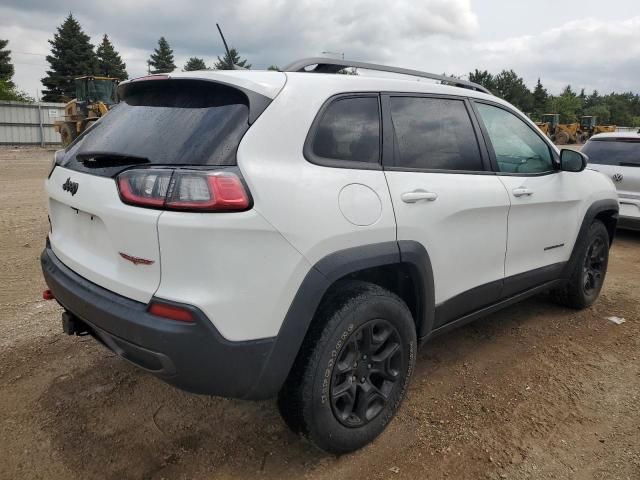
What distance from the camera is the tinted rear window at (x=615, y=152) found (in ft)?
23.2

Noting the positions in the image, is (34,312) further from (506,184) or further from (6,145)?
(6,145)

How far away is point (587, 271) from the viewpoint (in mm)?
4355

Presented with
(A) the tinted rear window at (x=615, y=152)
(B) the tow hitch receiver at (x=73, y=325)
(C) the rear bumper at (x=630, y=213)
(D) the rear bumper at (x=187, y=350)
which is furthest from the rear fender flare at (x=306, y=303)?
(A) the tinted rear window at (x=615, y=152)

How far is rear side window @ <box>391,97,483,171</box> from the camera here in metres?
2.68

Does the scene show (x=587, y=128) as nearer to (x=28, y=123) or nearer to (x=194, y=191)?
(x=28, y=123)

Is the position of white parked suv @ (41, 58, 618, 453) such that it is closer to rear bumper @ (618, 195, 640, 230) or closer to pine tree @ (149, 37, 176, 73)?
rear bumper @ (618, 195, 640, 230)

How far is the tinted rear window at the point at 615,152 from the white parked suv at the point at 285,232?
5079mm

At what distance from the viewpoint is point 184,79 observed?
2.30m

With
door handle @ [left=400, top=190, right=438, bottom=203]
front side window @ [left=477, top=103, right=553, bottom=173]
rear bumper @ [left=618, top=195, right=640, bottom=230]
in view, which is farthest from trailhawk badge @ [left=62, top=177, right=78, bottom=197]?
rear bumper @ [left=618, top=195, right=640, bottom=230]

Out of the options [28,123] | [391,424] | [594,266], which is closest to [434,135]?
[391,424]

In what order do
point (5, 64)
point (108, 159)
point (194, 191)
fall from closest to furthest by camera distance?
point (194, 191) → point (108, 159) → point (5, 64)

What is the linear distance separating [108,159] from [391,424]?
6.37ft

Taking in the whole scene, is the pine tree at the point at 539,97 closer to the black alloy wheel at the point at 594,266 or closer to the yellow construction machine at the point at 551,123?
the yellow construction machine at the point at 551,123

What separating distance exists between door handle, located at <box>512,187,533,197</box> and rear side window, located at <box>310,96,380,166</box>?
1194mm
